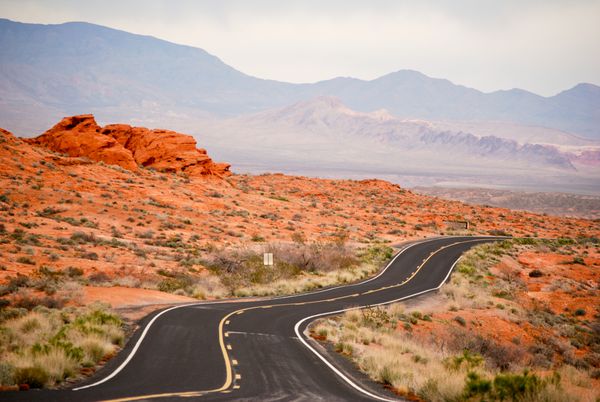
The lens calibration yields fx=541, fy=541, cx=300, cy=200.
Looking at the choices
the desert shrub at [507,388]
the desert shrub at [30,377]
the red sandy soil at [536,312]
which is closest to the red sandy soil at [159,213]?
the desert shrub at [30,377]

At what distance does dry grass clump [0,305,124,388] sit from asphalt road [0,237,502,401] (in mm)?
536

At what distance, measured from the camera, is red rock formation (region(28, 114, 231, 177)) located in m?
67.6

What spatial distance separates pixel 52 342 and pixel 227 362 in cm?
463

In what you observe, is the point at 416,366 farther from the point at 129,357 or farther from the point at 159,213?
the point at 159,213

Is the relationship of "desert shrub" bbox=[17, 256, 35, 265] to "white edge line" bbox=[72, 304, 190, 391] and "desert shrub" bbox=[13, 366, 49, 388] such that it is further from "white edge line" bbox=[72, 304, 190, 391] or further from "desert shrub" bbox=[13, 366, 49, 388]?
"desert shrub" bbox=[13, 366, 49, 388]

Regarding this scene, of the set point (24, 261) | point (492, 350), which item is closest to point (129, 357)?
point (492, 350)

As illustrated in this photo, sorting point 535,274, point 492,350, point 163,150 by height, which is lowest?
point 535,274

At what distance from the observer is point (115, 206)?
50406 mm

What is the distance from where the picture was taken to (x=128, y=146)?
76500 millimetres

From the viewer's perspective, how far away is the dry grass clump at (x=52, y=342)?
11992 mm

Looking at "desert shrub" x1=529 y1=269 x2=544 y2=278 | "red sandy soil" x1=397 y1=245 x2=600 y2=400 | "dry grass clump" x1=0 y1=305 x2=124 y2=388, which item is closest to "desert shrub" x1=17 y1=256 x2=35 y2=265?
"dry grass clump" x1=0 y1=305 x2=124 y2=388

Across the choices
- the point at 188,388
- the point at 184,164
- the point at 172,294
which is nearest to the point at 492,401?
the point at 188,388

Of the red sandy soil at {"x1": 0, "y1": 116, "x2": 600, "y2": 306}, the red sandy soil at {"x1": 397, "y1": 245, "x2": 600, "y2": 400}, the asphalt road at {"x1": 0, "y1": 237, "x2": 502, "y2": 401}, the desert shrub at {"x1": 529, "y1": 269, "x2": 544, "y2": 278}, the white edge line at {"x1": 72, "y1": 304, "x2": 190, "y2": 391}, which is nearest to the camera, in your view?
the asphalt road at {"x1": 0, "y1": 237, "x2": 502, "y2": 401}

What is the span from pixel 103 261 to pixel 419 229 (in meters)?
45.7
